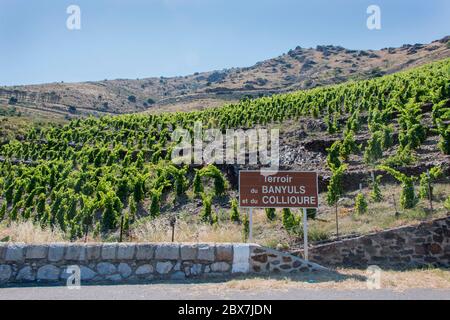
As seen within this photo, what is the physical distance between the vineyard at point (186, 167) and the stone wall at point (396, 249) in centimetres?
135

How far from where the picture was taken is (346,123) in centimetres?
2428

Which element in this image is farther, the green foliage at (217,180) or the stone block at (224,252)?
the green foliage at (217,180)

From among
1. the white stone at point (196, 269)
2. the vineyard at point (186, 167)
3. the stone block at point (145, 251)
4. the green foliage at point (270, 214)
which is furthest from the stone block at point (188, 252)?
the green foliage at point (270, 214)

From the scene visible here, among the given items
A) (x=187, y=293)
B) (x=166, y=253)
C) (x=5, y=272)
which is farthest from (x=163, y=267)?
(x=5, y=272)

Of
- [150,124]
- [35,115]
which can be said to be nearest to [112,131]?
[150,124]

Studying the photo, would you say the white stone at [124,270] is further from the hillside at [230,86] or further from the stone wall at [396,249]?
the hillside at [230,86]

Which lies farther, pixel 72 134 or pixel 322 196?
pixel 72 134

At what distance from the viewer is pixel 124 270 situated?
26.2ft

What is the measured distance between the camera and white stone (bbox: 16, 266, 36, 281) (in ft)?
25.6

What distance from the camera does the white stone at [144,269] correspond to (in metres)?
8.05

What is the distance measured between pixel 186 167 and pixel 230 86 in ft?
235
